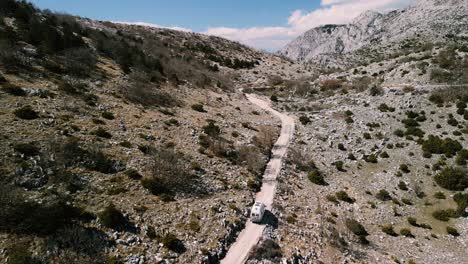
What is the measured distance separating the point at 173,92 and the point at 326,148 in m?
29.4

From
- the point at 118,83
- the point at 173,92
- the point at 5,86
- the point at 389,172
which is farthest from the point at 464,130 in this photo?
the point at 5,86

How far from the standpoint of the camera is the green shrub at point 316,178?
41625 mm

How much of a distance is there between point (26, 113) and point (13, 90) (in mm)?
5343

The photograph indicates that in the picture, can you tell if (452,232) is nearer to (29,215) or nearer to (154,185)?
(154,185)

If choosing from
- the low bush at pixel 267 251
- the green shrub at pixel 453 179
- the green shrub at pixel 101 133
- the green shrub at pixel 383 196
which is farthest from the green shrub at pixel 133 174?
the green shrub at pixel 453 179

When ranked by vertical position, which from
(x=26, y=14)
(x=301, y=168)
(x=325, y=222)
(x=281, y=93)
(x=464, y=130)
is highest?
(x=26, y=14)

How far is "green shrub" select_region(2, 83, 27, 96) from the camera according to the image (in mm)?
34094

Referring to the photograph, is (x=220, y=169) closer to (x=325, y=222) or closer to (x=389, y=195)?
(x=325, y=222)

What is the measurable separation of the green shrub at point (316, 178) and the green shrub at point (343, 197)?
2789 mm

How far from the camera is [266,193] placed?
36344 mm

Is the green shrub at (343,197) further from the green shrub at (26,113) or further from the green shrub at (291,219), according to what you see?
the green shrub at (26,113)

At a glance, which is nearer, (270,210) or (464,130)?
(270,210)

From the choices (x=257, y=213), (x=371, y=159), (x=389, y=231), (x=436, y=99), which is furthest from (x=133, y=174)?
(x=436, y=99)

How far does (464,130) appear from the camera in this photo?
48156 millimetres
